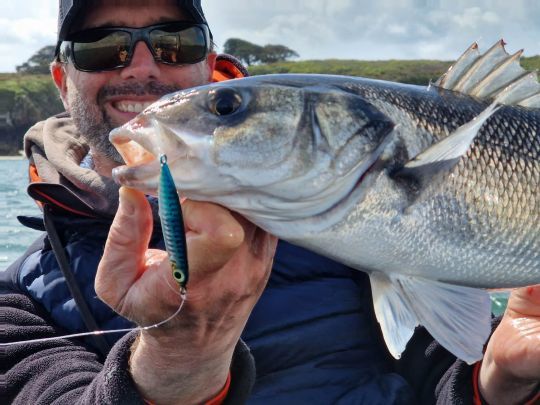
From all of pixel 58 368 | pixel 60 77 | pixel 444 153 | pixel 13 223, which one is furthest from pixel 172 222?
pixel 13 223

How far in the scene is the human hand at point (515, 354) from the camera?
2.46 meters

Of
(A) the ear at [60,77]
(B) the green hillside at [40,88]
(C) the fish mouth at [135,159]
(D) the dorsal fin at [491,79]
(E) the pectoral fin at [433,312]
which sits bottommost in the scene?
(B) the green hillside at [40,88]

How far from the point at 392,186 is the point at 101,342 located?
5.17ft

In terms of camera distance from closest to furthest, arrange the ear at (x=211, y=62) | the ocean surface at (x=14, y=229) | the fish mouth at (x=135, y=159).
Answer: the fish mouth at (x=135, y=159)
the ear at (x=211, y=62)
the ocean surface at (x=14, y=229)

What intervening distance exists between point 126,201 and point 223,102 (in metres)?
0.36

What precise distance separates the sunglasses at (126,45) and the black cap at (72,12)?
4 centimetres

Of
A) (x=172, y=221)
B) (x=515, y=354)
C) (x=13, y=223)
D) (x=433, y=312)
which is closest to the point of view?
(x=172, y=221)

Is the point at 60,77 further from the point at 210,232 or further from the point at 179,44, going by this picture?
the point at 210,232

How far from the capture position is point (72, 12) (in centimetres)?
313

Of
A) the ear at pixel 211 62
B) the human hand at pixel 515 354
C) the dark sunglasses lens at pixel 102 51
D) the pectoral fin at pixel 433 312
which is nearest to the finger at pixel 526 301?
the human hand at pixel 515 354

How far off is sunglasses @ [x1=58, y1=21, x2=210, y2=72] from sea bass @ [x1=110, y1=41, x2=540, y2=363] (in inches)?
62.0

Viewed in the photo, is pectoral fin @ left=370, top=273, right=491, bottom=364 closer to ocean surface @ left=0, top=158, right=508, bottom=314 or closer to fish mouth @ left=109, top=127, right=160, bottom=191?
fish mouth @ left=109, top=127, right=160, bottom=191

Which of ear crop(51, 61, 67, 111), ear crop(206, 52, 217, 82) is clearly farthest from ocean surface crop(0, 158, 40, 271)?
ear crop(206, 52, 217, 82)

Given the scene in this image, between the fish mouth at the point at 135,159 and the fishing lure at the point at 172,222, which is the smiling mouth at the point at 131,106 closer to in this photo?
the fish mouth at the point at 135,159
